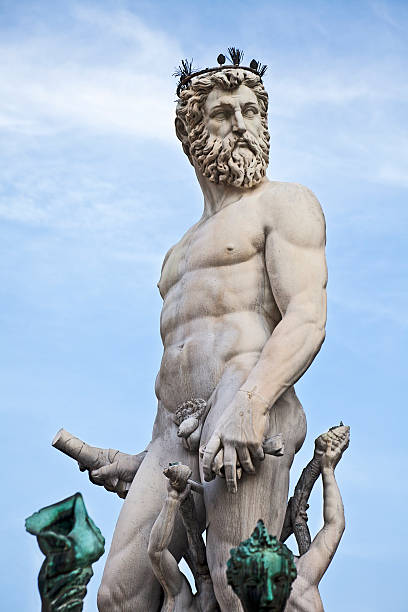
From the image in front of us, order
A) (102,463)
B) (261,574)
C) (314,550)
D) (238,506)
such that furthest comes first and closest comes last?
(102,463) → (314,550) → (238,506) → (261,574)

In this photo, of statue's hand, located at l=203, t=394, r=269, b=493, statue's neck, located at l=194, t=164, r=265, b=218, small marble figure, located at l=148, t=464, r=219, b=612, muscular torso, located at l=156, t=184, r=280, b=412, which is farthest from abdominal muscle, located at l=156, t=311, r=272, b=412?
statue's neck, located at l=194, t=164, r=265, b=218

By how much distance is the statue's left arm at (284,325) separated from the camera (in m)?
8.72

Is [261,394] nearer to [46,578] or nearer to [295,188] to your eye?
[295,188]

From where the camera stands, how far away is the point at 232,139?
9906mm

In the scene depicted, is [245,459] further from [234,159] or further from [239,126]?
[239,126]

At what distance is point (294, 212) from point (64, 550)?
447 cm

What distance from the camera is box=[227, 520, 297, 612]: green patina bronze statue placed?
5816mm

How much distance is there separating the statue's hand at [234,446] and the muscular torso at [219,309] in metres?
→ 0.57

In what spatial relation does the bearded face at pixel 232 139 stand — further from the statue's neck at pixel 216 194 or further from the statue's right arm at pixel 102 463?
the statue's right arm at pixel 102 463

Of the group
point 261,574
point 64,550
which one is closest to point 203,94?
point 261,574

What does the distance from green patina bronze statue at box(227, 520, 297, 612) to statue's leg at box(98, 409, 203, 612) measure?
3.26 meters

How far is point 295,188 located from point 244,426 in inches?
77.6

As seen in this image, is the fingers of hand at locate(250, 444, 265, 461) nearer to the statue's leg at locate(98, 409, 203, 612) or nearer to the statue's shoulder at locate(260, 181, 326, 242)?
the statue's leg at locate(98, 409, 203, 612)

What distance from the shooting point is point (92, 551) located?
5629 mm
